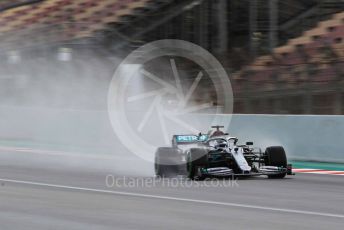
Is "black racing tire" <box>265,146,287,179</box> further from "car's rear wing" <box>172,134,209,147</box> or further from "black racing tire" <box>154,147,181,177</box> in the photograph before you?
"black racing tire" <box>154,147,181,177</box>

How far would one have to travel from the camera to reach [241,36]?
2566 centimetres

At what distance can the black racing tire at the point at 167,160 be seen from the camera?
451 inches

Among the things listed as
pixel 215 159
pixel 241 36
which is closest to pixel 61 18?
pixel 241 36

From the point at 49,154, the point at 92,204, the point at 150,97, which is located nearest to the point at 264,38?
the point at 150,97

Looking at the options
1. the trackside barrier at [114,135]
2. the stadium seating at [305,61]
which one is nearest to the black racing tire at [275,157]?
the trackside barrier at [114,135]

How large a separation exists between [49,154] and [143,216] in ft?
32.9

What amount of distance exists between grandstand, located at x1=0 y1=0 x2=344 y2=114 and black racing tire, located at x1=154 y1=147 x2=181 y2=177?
616 cm

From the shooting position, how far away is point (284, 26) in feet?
87.4

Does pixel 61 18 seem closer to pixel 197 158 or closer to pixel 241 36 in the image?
pixel 241 36

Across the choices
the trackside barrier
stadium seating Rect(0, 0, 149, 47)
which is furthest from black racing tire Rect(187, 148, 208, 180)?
stadium seating Rect(0, 0, 149, 47)

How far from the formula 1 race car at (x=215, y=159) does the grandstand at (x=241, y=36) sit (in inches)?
221

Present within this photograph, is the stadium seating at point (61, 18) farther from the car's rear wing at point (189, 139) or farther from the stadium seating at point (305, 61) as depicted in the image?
the car's rear wing at point (189, 139)

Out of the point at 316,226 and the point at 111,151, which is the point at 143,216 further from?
the point at 111,151

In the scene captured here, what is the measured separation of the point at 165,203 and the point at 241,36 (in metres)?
17.5
